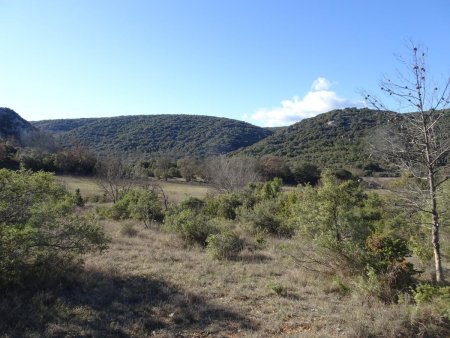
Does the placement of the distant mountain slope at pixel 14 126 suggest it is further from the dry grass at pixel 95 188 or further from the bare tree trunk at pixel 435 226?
the bare tree trunk at pixel 435 226

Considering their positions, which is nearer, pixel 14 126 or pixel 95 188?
pixel 95 188

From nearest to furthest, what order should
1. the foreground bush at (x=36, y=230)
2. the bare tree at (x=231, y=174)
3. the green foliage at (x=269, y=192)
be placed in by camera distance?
the foreground bush at (x=36, y=230) → the green foliage at (x=269, y=192) → the bare tree at (x=231, y=174)

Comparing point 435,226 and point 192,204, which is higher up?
point 435,226

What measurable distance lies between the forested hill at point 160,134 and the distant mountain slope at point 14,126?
6.53 meters

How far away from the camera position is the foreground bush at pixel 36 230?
21.1ft

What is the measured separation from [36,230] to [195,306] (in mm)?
3214

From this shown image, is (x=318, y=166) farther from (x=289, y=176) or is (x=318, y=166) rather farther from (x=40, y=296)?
(x=40, y=296)

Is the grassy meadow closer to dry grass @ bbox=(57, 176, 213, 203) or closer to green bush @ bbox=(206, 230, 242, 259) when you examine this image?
green bush @ bbox=(206, 230, 242, 259)

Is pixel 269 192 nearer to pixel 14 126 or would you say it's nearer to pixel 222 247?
pixel 222 247

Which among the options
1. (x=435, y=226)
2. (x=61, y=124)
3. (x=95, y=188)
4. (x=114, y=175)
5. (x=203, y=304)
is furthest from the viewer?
(x=61, y=124)

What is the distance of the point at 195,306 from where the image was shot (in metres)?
6.65

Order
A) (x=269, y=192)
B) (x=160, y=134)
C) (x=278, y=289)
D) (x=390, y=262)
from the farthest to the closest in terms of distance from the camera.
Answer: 1. (x=160, y=134)
2. (x=269, y=192)
3. (x=278, y=289)
4. (x=390, y=262)

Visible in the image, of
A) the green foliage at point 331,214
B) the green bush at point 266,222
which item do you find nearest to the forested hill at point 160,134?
the green bush at point 266,222

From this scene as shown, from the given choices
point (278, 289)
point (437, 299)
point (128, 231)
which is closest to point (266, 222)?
point (128, 231)
